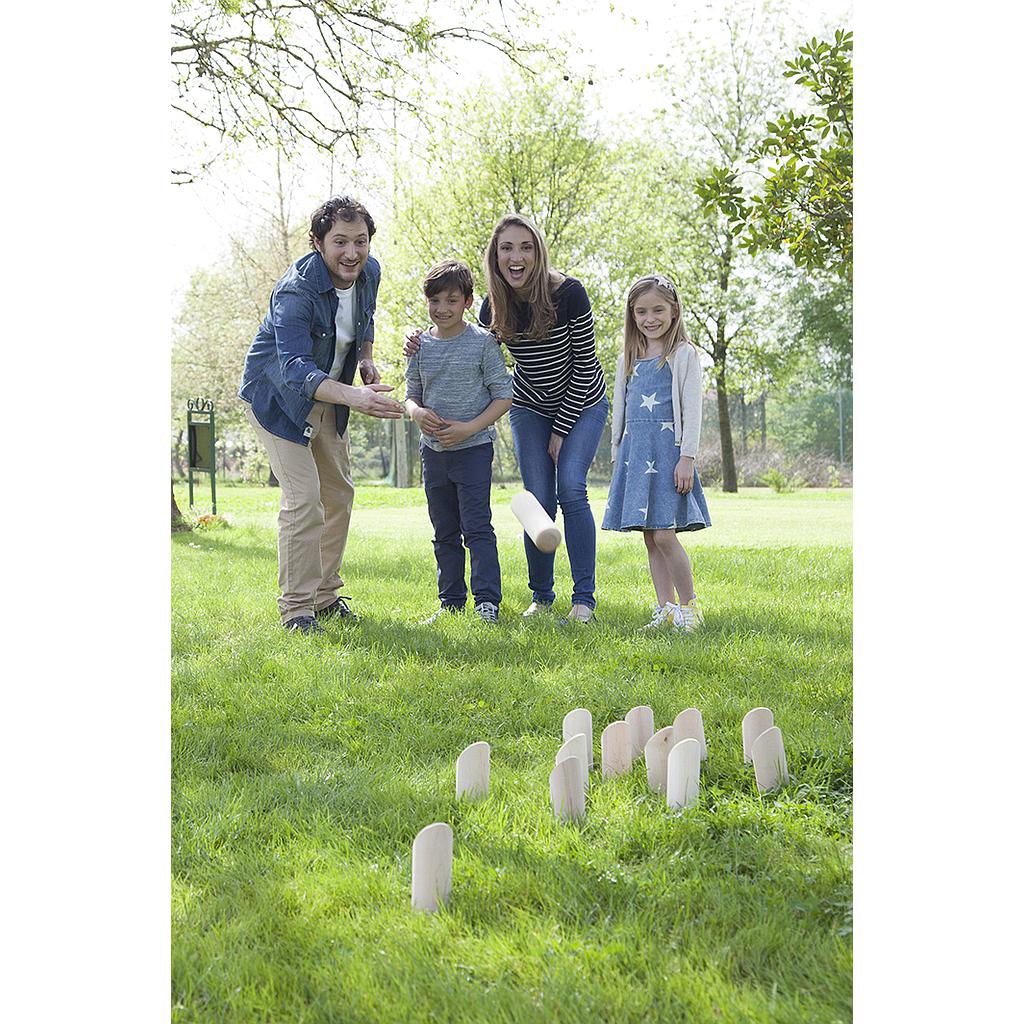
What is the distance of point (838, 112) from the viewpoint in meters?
4.41

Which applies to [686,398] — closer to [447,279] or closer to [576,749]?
[447,279]

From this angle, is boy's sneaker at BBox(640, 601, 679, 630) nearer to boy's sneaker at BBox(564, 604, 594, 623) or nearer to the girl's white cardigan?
boy's sneaker at BBox(564, 604, 594, 623)

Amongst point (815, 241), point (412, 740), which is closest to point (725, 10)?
point (815, 241)

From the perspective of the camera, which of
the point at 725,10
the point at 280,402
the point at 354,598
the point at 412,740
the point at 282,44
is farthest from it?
the point at 725,10

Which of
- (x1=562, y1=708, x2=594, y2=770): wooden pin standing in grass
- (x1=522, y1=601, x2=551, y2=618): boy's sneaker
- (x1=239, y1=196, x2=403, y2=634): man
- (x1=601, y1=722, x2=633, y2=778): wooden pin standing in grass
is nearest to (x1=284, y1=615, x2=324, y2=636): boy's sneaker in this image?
(x1=239, y1=196, x2=403, y2=634): man

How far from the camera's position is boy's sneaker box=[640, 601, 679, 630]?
4.69 m

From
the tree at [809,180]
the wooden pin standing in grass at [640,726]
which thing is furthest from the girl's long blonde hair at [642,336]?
the wooden pin standing in grass at [640,726]

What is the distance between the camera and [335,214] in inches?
184

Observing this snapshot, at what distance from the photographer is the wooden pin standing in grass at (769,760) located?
2.58m

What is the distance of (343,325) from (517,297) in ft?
2.81

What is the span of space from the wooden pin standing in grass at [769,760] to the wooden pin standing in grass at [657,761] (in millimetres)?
A: 223

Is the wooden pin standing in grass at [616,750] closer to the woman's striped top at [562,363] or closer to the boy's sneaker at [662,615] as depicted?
the boy's sneaker at [662,615]
